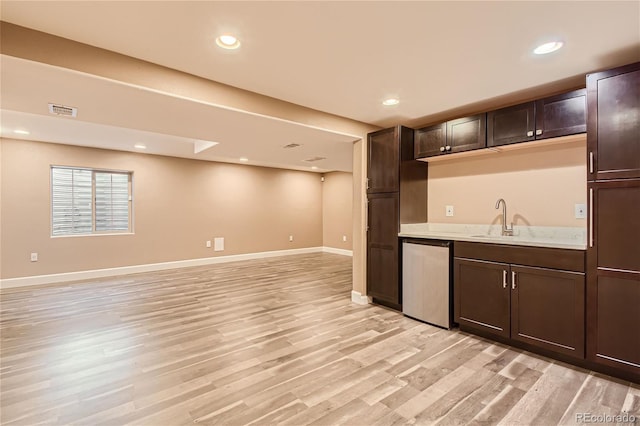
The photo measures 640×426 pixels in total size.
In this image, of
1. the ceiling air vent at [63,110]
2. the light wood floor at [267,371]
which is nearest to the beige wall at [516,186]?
the light wood floor at [267,371]

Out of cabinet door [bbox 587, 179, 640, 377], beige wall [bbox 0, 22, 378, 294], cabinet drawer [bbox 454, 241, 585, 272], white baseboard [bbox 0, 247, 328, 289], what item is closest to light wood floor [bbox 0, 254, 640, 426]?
cabinet door [bbox 587, 179, 640, 377]

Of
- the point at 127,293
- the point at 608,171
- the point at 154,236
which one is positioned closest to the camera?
the point at 608,171

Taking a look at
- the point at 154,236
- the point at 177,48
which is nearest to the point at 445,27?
the point at 177,48

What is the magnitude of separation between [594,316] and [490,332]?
0.81 metres

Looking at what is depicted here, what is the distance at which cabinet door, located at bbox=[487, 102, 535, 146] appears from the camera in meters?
2.73

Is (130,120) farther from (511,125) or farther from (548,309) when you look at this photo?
(548,309)

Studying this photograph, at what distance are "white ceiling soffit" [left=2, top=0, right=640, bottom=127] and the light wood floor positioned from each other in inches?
95.2

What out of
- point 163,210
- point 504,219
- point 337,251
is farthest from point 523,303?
point 163,210

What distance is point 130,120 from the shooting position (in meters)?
3.07

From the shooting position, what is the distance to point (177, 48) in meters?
2.11

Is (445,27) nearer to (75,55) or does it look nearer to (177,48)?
(177,48)

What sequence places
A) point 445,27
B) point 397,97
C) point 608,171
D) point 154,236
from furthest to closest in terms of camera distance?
point 154,236
point 397,97
point 608,171
point 445,27

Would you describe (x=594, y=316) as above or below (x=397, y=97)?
below

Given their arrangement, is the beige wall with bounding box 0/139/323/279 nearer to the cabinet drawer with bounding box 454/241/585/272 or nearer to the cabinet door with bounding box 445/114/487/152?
the cabinet door with bounding box 445/114/487/152
